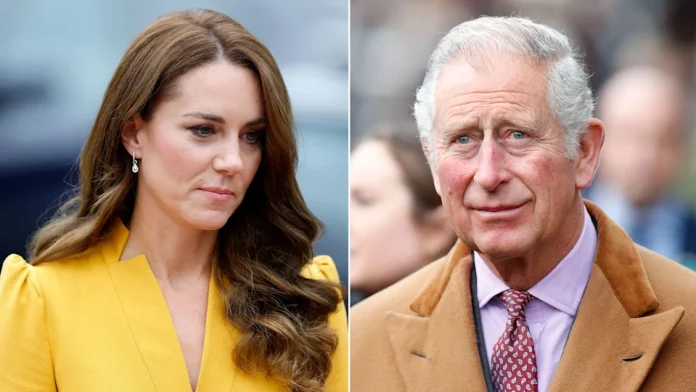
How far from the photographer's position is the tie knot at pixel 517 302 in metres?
3.06

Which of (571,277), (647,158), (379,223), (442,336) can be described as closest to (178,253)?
(379,223)

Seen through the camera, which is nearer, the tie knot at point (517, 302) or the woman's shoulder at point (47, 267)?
the tie knot at point (517, 302)

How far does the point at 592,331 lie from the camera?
300 cm

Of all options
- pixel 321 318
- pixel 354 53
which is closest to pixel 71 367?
pixel 321 318

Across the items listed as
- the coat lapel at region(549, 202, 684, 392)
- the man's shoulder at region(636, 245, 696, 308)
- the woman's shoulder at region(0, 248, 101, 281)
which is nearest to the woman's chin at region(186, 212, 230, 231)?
the woman's shoulder at region(0, 248, 101, 281)

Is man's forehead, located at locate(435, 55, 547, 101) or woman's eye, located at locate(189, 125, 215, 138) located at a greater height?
man's forehead, located at locate(435, 55, 547, 101)

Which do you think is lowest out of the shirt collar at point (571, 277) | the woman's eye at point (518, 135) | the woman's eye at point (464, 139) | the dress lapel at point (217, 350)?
the dress lapel at point (217, 350)

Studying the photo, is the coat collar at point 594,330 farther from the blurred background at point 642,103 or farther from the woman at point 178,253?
the woman at point 178,253

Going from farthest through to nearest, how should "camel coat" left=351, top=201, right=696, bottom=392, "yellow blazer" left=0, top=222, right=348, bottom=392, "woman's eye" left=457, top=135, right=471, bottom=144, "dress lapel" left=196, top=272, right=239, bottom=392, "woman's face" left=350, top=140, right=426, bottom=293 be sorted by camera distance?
"woman's face" left=350, top=140, right=426, bottom=293 → "dress lapel" left=196, top=272, right=239, bottom=392 → "yellow blazer" left=0, top=222, right=348, bottom=392 → "woman's eye" left=457, top=135, right=471, bottom=144 → "camel coat" left=351, top=201, right=696, bottom=392

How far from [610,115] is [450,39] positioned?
0.55 metres

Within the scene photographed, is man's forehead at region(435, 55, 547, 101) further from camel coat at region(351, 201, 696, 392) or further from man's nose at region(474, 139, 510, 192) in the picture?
camel coat at region(351, 201, 696, 392)

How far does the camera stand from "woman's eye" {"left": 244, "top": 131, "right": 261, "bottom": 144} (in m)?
3.31

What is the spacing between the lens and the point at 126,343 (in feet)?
10.5

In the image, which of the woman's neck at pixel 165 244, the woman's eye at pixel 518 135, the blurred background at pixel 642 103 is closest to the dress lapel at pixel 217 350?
the woman's neck at pixel 165 244
